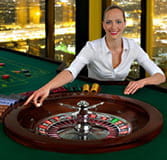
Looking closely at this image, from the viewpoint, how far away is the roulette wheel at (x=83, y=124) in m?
1.34

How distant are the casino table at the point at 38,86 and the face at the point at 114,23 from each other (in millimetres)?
365

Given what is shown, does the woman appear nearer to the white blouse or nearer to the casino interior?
the white blouse

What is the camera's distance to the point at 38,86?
7.79 feet

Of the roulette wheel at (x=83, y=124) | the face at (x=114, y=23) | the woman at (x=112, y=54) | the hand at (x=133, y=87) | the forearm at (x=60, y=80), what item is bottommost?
the roulette wheel at (x=83, y=124)

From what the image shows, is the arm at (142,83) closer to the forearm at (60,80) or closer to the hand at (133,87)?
the hand at (133,87)

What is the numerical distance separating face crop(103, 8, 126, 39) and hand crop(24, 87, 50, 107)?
83cm

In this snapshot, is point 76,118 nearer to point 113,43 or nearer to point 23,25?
point 113,43

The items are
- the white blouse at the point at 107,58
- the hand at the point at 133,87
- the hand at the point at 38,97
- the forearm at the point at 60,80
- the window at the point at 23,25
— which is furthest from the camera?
the window at the point at 23,25

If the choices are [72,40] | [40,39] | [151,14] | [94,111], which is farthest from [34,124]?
[40,39]

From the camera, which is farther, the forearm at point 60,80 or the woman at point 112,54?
the woman at point 112,54

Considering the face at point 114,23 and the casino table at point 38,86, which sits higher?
the face at point 114,23

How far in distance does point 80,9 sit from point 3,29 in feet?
8.11

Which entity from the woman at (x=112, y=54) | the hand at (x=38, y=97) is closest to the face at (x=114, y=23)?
the woman at (x=112, y=54)

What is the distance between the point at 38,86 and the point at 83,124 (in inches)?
34.7
